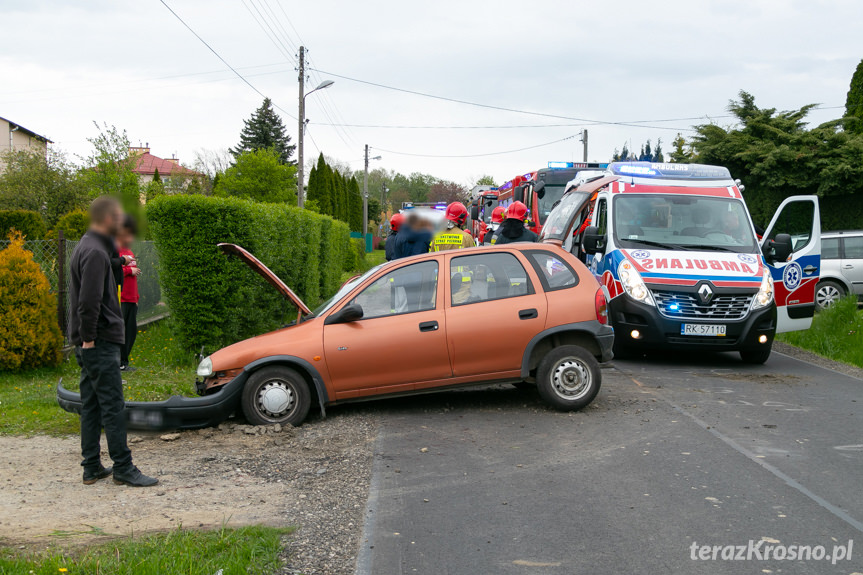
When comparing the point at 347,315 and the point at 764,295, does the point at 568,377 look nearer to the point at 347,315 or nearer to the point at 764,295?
the point at 347,315

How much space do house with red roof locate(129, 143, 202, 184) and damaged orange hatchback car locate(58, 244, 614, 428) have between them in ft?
97.4

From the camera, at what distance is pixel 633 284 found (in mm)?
10117

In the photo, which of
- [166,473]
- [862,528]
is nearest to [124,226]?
[166,473]

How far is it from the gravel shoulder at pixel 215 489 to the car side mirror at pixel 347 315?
97cm

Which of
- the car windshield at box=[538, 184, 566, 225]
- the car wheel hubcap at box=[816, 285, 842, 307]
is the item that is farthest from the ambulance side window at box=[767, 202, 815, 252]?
the car windshield at box=[538, 184, 566, 225]

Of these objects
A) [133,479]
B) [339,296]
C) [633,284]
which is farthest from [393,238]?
[133,479]

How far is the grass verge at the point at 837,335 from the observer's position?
11.6m

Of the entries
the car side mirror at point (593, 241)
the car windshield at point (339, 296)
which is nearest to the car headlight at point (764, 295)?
the car side mirror at point (593, 241)

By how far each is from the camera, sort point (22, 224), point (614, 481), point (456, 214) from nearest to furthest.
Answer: point (614, 481), point (456, 214), point (22, 224)

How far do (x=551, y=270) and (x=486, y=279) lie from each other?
67 centimetres

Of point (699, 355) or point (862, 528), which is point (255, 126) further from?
point (862, 528)

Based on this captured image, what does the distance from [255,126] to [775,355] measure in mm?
71774

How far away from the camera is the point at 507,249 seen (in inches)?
304

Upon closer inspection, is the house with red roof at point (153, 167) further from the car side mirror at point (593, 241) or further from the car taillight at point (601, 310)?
the car taillight at point (601, 310)
